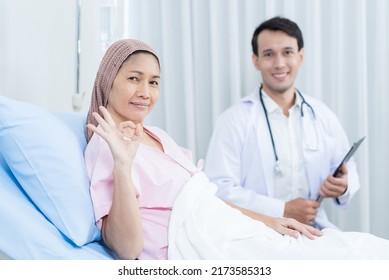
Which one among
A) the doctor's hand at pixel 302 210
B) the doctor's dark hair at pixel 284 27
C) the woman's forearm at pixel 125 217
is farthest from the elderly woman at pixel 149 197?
the doctor's dark hair at pixel 284 27

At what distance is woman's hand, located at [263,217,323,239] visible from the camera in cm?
159

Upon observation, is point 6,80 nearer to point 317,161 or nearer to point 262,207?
point 262,207

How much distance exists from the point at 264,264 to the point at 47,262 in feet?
1.76

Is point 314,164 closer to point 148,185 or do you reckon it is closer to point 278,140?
point 278,140

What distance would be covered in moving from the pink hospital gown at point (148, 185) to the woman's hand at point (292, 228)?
33 centimetres

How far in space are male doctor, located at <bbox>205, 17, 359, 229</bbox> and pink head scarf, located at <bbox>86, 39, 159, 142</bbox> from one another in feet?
3.06

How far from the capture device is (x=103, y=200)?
140 centimetres

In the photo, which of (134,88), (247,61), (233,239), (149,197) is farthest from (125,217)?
(247,61)

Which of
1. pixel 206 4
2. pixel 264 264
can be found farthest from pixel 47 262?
pixel 206 4

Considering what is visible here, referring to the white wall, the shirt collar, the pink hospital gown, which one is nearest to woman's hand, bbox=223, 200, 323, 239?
the pink hospital gown

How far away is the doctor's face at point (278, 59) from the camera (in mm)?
2443

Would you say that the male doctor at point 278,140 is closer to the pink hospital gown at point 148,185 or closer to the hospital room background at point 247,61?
the hospital room background at point 247,61

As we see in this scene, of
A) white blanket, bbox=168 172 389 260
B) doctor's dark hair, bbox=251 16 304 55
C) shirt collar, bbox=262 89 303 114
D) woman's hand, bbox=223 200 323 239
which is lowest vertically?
woman's hand, bbox=223 200 323 239

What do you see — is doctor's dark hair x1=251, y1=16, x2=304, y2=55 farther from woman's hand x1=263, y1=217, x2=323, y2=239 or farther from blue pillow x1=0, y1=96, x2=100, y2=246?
blue pillow x1=0, y1=96, x2=100, y2=246
